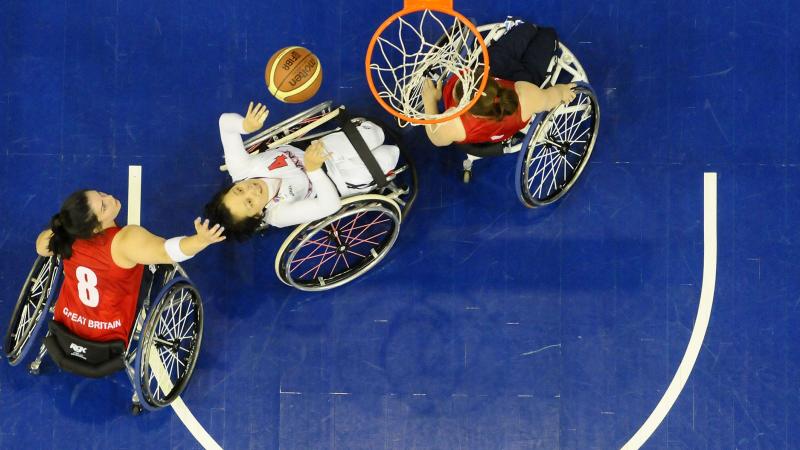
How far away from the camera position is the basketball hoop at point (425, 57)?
4.50 m

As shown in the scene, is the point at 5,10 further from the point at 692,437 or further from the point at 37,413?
the point at 692,437

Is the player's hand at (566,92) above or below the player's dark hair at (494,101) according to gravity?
below

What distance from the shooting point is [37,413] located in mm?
5480

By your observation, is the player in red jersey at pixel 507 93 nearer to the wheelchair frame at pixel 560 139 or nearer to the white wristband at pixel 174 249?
the wheelchair frame at pixel 560 139

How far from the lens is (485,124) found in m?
4.69

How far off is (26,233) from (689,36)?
220 inches


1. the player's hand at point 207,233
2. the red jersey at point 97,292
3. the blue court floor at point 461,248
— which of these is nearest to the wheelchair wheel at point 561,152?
the blue court floor at point 461,248

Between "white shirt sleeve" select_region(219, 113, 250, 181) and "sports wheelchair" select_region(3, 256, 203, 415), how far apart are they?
34.2 inches

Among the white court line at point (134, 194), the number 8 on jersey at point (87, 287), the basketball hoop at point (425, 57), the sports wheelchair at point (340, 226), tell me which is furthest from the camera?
the white court line at point (134, 194)

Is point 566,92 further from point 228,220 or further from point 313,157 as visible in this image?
point 228,220

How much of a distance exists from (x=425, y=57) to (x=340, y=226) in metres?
1.45

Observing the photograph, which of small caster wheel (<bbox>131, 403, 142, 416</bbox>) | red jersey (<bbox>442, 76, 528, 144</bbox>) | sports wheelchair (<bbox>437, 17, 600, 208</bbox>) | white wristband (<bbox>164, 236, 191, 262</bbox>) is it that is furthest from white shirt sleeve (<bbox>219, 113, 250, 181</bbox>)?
small caster wheel (<bbox>131, 403, 142, 416</bbox>)

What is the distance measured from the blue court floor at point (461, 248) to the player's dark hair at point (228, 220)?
845 millimetres

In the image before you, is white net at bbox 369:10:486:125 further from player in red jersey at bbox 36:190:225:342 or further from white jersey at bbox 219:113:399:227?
player in red jersey at bbox 36:190:225:342
